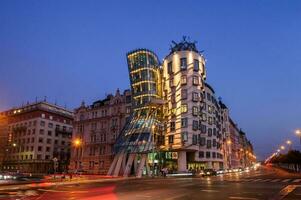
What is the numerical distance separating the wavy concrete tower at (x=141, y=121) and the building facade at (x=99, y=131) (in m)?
7.41

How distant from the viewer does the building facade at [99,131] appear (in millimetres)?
87113

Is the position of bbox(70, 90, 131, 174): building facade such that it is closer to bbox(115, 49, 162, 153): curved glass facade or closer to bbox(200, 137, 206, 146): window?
bbox(115, 49, 162, 153): curved glass facade

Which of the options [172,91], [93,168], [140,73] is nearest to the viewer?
[172,91]

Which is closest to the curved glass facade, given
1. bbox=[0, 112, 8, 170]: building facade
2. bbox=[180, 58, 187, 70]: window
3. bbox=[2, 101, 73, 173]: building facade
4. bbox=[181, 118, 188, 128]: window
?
bbox=[181, 118, 188, 128]: window

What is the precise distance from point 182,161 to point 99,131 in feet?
103

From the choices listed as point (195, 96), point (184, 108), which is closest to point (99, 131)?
point (184, 108)

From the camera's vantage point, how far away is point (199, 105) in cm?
7481

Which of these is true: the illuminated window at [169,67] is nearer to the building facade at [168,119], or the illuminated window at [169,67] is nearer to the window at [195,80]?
the building facade at [168,119]

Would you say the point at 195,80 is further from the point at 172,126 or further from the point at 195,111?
the point at 172,126

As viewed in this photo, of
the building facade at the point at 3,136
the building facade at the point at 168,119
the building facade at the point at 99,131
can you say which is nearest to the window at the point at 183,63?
the building facade at the point at 168,119

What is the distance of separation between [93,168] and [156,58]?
37258mm

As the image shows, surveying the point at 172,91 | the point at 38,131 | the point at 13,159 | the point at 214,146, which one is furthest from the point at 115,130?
the point at 13,159

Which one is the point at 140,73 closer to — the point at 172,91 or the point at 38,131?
the point at 172,91

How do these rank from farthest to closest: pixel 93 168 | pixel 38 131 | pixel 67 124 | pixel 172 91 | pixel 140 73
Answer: pixel 67 124 → pixel 38 131 → pixel 93 168 → pixel 140 73 → pixel 172 91
